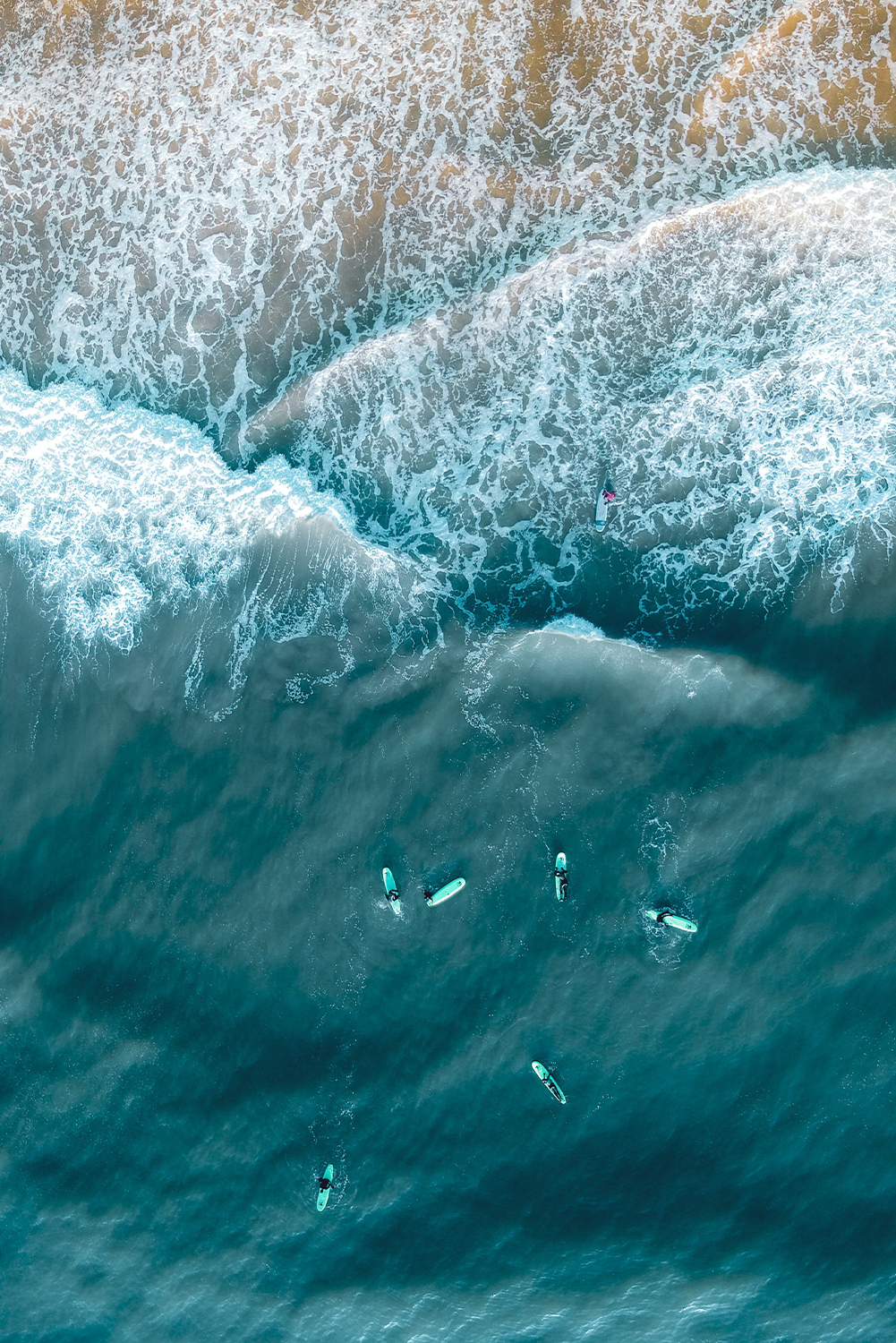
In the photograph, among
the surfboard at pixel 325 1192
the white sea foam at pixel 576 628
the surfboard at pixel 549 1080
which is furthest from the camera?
the white sea foam at pixel 576 628

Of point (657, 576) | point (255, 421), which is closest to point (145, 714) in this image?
point (255, 421)

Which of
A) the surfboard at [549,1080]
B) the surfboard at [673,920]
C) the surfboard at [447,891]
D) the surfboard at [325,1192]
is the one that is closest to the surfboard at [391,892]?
the surfboard at [447,891]

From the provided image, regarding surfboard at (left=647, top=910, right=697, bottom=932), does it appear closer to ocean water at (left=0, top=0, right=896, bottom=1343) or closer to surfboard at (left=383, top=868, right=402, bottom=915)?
ocean water at (left=0, top=0, right=896, bottom=1343)

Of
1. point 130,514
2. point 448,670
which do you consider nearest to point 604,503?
point 448,670

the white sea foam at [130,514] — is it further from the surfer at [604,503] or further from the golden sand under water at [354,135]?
the surfer at [604,503]

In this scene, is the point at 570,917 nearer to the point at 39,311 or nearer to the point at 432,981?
the point at 432,981

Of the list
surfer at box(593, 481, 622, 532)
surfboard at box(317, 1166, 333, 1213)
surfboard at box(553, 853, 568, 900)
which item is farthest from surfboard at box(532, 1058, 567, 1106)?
surfer at box(593, 481, 622, 532)
